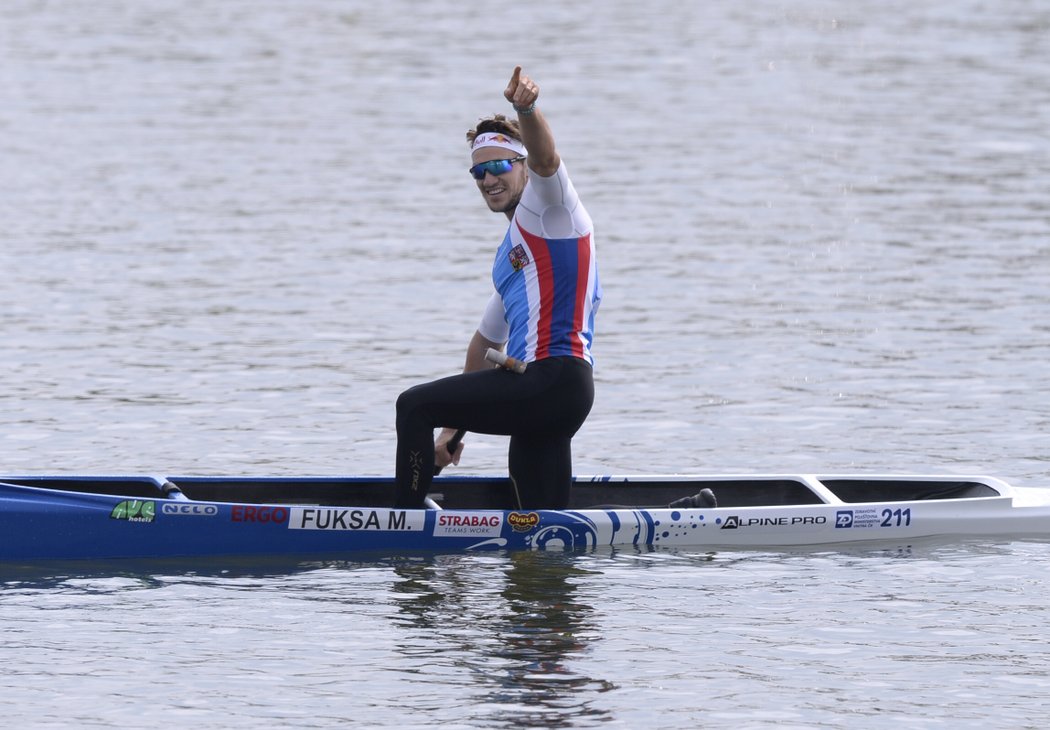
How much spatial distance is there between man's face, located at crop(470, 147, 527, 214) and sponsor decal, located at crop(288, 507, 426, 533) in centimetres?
173

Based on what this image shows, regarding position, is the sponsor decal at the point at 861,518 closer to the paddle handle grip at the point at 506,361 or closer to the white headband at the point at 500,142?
the paddle handle grip at the point at 506,361

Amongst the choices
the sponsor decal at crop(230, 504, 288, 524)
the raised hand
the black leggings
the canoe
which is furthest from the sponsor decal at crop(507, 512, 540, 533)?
the raised hand

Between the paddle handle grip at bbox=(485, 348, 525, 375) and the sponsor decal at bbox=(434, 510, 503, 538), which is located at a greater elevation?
the paddle handle grip at bbox=(485, 348, 525, 375)

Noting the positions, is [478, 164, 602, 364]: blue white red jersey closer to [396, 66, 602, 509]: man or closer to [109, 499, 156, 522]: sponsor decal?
[396, 66, 602, 509]: man

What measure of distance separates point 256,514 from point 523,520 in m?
1.43

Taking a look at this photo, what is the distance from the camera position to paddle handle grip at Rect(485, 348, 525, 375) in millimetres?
10789

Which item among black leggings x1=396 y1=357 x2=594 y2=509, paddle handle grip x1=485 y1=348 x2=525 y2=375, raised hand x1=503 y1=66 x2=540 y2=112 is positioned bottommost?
black leggings x1=396 y1=357 x2=594 y2=509

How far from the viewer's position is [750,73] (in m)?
42.6

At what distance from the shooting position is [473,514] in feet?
37.0

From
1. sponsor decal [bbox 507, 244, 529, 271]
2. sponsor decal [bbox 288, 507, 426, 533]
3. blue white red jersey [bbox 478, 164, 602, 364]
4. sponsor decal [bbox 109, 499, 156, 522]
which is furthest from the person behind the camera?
sponsor decal [bbox 288, 507, 426, 533]

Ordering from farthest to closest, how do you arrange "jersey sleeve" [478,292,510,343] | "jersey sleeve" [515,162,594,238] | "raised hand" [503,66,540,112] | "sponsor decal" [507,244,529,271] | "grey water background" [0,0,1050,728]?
"jersey sleeve" [478,292,510,343] < "sponsor decal" [507,244,529,271] < "jersey sleeve" [515,162,594,238] < "raised hand" [503,66,540,112] < "grey water background" [0,0,1050,728]

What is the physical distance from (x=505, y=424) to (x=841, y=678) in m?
2.44

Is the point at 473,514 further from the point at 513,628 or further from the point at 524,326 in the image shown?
the point at 513,628

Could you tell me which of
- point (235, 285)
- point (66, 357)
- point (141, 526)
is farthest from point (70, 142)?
point (141, 526)
